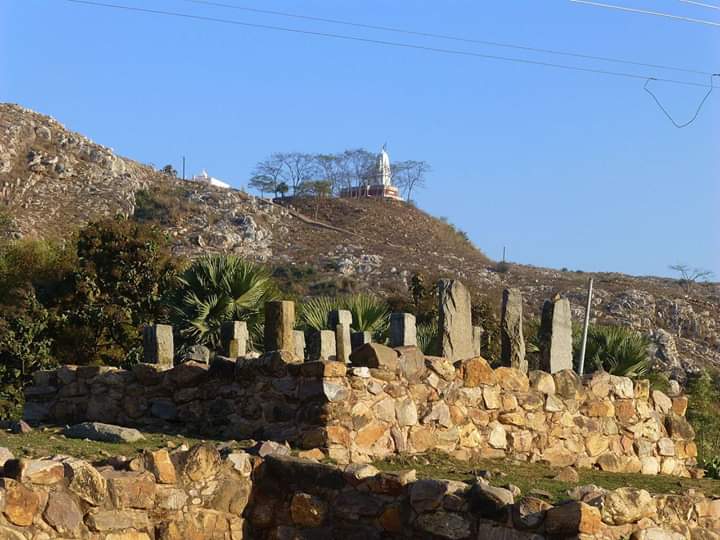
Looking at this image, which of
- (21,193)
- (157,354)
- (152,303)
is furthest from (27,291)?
(21,193)

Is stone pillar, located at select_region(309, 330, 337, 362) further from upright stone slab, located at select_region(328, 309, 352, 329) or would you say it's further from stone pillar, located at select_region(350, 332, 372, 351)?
upright stone slab, located at select_region(328, 309, 352, 329)

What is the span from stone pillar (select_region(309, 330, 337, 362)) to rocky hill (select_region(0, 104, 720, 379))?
32.1 metres

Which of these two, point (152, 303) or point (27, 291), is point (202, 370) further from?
point (27, 291)

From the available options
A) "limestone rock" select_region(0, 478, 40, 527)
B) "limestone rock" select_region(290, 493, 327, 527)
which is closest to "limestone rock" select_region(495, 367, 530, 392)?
"limestone rock" select_region(290, 493, 327, 527)

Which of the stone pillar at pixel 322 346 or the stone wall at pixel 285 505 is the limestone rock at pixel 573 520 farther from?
the stone pillar at pixel 322 346

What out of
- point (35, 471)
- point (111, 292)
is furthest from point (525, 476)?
point (111, 292)

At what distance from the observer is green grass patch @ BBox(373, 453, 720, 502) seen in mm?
9578

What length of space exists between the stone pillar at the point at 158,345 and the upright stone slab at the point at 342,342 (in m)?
2.22

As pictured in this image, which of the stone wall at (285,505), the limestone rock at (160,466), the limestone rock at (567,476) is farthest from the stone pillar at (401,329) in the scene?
the limestone rock at (160,466)

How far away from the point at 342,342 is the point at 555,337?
266 centimetres

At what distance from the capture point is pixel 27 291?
2967cm

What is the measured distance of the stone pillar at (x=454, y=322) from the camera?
12516 millimetres

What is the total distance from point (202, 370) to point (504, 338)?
3.75 meters

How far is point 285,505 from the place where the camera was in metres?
9.45
